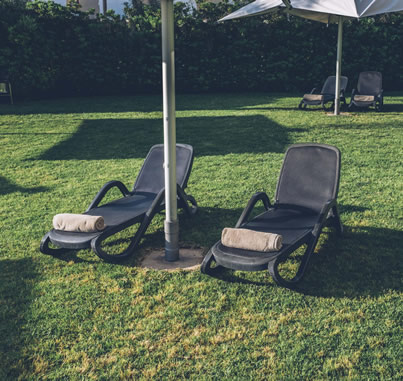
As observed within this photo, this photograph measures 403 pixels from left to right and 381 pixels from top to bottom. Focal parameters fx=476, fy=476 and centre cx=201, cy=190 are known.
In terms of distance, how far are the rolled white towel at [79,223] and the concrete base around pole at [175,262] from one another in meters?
0.58

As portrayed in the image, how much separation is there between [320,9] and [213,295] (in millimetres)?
7773

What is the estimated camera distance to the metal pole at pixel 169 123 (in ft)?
13.2

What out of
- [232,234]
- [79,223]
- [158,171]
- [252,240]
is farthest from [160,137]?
[252,240]

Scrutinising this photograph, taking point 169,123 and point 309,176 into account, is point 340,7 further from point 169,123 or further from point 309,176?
point 169,123

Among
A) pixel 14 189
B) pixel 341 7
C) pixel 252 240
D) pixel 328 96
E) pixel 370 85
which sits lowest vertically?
pixel 14 189

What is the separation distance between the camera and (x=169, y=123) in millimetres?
4246

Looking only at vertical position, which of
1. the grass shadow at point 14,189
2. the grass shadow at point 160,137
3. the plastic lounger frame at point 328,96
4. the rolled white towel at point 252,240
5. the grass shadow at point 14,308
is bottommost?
the grass shadow at point 14,308

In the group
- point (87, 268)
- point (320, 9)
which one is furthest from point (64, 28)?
point (87, 268)

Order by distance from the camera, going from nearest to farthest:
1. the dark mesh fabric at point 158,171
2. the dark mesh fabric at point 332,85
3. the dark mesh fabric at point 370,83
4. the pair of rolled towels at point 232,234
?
the pair of rolled towels at point 232,234, the dark mesh fabric at point 158,171, the dark mesh fabric at point 370,83, the dark mesh fabric at point 332,85

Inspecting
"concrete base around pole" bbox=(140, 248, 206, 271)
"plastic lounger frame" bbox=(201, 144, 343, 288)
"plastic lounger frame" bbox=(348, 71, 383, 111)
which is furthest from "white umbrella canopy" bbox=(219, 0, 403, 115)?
"concrete base around pole" bbox=(140, 248, 206, 271)

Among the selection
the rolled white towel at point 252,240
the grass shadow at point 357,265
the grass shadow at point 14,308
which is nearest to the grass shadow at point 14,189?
the grass shadow at point 14,308

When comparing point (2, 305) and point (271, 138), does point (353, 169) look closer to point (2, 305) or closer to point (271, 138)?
point (271, 138)

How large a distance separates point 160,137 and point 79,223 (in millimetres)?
5767

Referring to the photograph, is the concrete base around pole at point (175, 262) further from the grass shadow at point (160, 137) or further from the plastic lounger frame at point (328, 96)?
the plastic lounger frame at point (328, 96)
